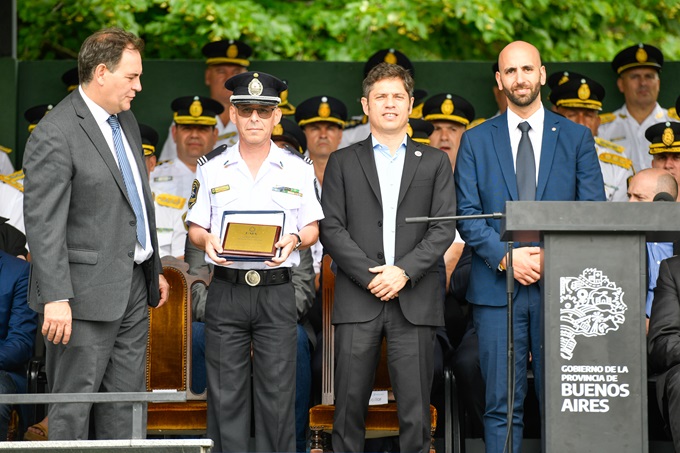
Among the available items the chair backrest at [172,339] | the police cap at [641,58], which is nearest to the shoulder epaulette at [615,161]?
the police cap at [641,58]

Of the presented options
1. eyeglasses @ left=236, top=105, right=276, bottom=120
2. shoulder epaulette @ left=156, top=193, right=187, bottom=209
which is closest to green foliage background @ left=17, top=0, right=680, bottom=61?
shoulder epaulette @ left=156, top=193, right=187, bottom=209

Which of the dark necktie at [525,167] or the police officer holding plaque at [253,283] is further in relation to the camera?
the dark necktie at [525,167]

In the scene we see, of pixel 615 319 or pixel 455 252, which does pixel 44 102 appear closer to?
pixel 455 252

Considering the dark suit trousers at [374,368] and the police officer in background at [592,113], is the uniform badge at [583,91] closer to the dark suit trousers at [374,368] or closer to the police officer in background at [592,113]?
the police officer in background at [592,113]

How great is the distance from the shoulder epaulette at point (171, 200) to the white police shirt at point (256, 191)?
252 cm

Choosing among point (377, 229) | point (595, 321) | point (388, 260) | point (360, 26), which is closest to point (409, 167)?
point (377, 229)

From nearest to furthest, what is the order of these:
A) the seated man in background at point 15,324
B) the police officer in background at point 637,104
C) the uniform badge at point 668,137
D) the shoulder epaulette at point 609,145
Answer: the seated man in background at point 15,324 → the uniform badge at point 668,137 → the shoulder epaulette at point 609,145 → the police officer in background at point 637,104

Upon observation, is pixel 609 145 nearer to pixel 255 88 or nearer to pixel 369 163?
pixel 369 163

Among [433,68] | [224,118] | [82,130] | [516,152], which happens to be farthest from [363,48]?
[82,130]

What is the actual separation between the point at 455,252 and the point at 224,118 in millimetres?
2943

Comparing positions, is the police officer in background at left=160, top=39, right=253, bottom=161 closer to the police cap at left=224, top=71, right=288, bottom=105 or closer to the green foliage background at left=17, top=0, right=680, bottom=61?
the green foliage background at left=17, top=0, right=680, bottom=61

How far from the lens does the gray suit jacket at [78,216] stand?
459cm

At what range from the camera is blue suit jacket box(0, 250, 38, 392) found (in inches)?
235

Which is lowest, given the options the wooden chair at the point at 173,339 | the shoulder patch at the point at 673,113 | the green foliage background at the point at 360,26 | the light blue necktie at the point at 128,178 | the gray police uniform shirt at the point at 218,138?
the wooden chair at the point at 173,339
